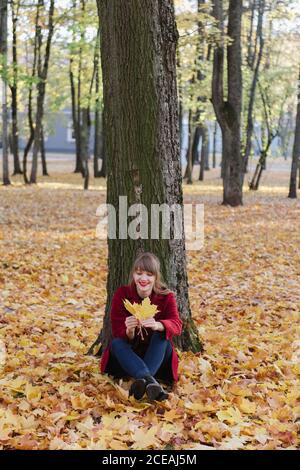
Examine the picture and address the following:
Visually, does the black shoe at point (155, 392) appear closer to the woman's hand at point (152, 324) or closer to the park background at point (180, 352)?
the park background at point (180, 352)

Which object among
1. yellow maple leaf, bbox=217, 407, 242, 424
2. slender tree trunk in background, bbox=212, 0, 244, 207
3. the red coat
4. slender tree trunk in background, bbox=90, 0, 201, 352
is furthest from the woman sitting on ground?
slender tree trunk in background, bbox=212, 0, 244, 207

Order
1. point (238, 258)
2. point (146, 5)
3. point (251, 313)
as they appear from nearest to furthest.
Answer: point (146, 5) < point (251, 313) < point (238, 258)

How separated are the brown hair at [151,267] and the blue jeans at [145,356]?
381mm

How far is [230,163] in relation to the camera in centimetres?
1677

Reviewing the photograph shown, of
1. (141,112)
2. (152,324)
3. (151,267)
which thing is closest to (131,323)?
(152,324)

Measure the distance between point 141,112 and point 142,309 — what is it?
1592mm

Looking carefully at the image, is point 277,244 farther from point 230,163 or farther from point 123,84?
point 123,84

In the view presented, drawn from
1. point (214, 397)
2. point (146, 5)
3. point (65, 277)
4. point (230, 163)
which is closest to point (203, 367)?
point (214, 397)

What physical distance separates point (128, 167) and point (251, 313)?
2850mm

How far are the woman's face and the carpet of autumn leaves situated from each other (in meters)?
0.73

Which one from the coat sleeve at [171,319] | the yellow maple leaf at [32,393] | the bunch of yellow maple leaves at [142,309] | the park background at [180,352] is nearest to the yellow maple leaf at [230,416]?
the park background at [180,352]

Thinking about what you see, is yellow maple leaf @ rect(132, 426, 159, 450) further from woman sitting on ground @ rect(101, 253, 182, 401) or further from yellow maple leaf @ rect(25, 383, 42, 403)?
yellow maple leaf @ rect(25, 383, 42, 403)

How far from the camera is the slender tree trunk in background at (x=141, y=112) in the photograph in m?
4.59

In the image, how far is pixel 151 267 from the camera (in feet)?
14.4
